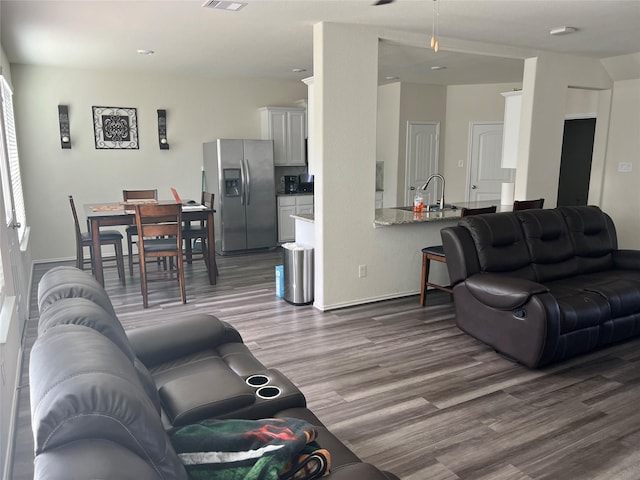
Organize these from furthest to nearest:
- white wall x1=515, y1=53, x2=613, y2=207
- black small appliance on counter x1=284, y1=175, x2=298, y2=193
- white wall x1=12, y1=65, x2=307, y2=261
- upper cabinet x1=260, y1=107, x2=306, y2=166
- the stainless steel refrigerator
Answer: black small appliance on counter x1=284, y1=175, x2=298, y2=193 → upper cabinet x1=260, y1=107, x2=306, y2=166 → the stainless steel refrigerator → white wall x1=12, y1=65, x2=307, y2=261 → white wall x1=515, y1=53, x2=613, y2=207

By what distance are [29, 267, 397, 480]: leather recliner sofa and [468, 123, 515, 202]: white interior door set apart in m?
6.61

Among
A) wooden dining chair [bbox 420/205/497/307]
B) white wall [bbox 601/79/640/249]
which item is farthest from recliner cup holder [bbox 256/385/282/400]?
white wall [bbox 601/79/640/249]

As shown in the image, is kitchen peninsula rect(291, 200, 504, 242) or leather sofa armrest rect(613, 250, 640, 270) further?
kitchen peninsula rect(291, 200, 504, 242)

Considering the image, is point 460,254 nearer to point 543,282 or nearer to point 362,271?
point 543,282

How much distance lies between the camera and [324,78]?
13.8ft

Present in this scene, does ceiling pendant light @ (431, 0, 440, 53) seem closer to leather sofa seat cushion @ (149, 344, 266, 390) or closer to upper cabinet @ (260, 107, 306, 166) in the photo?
leather sofa seat cushion @ (149, 344, 266, 390)

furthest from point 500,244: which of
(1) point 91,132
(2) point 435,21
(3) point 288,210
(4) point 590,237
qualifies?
(1) point 91,132

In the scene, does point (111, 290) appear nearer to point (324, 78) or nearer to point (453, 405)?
point (324, 78)

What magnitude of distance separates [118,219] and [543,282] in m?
4.07

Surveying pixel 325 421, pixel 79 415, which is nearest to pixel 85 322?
pixel 79 415

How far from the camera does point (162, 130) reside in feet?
23.1

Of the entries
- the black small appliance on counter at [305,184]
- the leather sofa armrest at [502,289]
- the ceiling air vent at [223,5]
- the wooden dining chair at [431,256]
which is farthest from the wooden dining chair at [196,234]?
the leather sofa armrest at [502,289]

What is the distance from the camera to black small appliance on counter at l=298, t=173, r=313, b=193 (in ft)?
25.6

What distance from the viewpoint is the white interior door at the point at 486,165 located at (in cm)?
786
